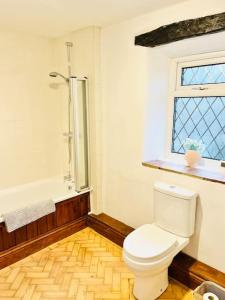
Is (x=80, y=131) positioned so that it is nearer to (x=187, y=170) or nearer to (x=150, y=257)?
(x=187, y=170)

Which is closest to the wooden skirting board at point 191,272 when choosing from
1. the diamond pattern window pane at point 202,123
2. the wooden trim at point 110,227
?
the wooden trim at point 110,227

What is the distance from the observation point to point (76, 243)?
2576 mm

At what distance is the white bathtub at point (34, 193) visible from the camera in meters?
2.76

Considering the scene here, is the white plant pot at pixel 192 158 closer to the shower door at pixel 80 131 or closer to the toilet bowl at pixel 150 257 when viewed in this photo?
the toilet bowl at pixel 150 257

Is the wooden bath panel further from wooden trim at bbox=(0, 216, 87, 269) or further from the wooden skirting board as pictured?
the wooden skirting board

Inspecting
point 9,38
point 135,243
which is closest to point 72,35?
point 9,38

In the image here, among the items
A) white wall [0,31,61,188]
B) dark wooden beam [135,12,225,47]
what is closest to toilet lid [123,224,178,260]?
dark wooden beam [135,12,225,47]

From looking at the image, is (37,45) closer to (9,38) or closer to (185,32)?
(9,38)

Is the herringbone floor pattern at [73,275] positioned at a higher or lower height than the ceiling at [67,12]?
lower

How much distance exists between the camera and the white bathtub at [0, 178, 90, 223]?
9.06 ft

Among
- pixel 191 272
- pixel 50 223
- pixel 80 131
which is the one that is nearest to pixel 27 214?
pixel 50 223

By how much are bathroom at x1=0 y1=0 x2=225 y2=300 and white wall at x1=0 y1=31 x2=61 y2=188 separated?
0.04 feet

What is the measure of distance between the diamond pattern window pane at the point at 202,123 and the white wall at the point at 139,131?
166 mm

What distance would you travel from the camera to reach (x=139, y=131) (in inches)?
92.2
